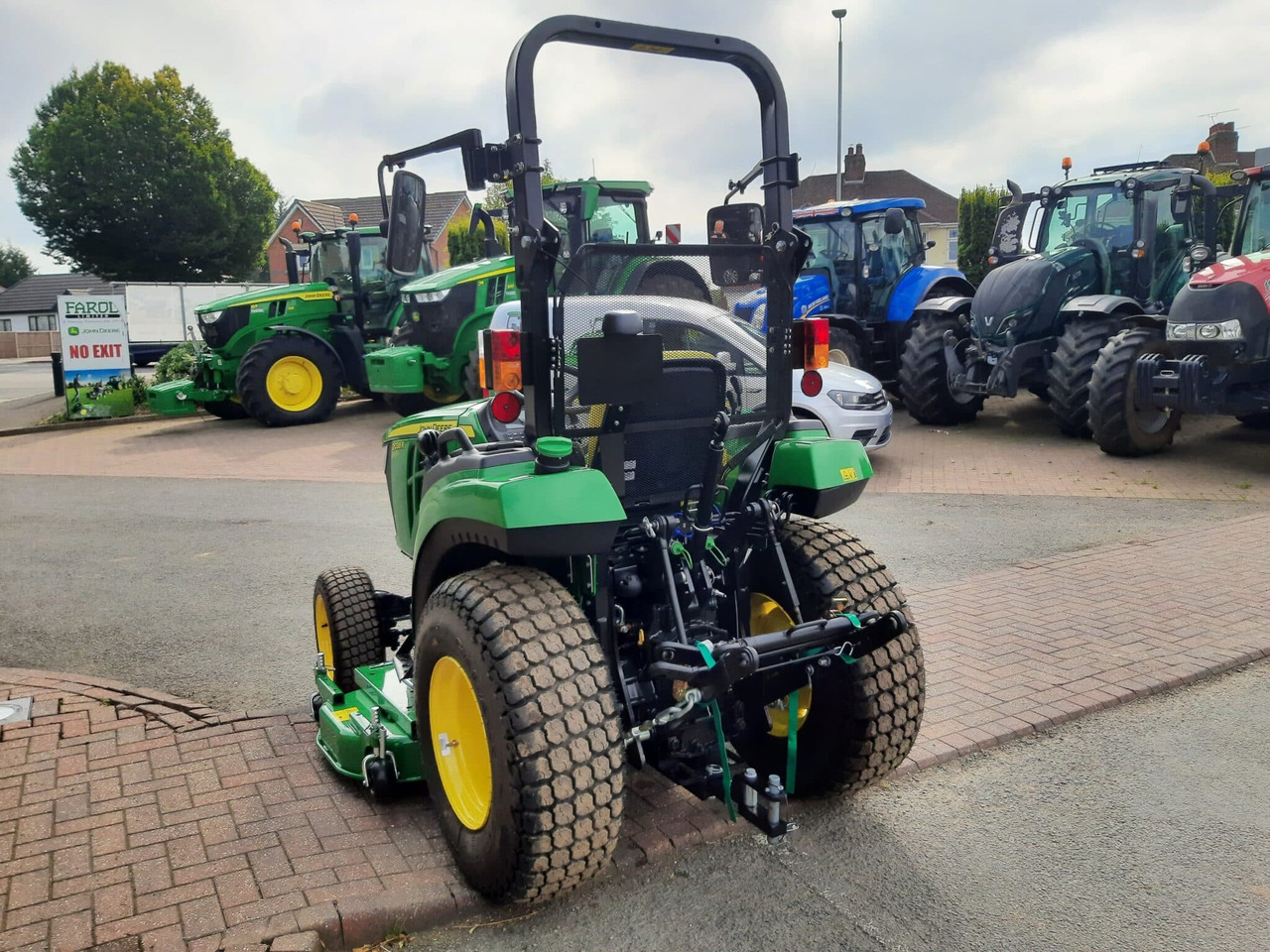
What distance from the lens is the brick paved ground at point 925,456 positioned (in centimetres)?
967

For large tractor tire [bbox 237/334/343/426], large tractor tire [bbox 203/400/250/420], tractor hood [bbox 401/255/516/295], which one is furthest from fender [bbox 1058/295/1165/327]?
large tractor tire [bbox 203/400/250/420]

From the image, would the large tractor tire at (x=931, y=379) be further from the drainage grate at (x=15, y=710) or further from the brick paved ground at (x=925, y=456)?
the drainage grate at (x=15, y=710)

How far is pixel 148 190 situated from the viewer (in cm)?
3981

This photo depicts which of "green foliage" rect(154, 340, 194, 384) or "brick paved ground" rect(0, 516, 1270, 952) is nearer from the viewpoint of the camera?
"brick paved ground" rect(0, 516, 1270, 952)

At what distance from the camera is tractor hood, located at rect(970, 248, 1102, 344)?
11.4 metres

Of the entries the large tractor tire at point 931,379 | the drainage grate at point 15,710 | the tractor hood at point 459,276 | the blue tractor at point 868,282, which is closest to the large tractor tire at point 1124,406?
the large tractor tire at point 931,379

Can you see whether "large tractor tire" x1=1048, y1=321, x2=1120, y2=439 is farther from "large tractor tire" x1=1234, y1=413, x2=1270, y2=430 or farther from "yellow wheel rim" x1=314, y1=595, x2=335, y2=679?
"yellow wheel rim" x1=314, y1=595, x2=335, y2=679

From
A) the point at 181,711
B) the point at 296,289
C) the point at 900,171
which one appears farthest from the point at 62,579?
the point at 900,171

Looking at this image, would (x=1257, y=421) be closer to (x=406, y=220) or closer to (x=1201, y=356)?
(x=1201, y=356)

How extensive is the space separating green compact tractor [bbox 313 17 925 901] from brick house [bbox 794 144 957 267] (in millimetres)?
41032

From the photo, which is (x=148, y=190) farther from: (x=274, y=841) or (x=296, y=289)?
(x=274, y=841)

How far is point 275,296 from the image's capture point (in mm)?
15148

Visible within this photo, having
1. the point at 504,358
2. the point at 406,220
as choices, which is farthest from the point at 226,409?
the point at 504,358

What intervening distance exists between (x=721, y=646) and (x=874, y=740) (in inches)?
33.3
